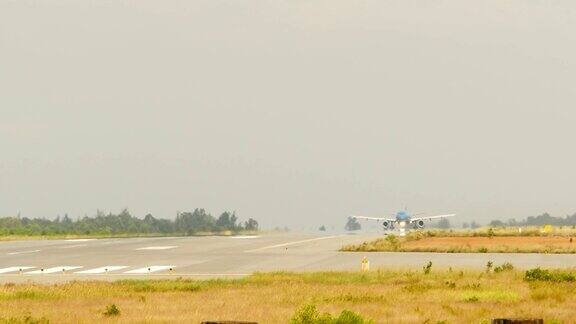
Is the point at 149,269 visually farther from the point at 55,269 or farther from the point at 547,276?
the point at 547,276

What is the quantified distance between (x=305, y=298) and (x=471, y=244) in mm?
53738

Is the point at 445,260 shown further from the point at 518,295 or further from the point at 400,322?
the point at 400,322

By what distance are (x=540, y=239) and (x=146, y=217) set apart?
4105 inches

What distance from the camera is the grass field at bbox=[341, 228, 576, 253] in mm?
74812

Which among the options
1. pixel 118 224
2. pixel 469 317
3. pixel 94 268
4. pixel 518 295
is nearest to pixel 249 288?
pixel 518 295

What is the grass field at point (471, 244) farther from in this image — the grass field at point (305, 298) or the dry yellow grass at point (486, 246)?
the grass field at point (305, 298)

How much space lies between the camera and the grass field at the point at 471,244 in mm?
74812

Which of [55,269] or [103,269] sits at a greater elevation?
[55,269]

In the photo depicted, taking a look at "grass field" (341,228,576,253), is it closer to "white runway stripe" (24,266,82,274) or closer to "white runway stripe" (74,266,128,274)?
"white runway stripe" (74,266,128,274)

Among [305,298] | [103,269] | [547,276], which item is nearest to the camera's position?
[305,298]

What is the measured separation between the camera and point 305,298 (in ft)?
111

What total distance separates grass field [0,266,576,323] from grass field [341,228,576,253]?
29220mm

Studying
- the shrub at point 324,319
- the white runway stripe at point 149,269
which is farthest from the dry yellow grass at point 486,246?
the shrub at point 324,319

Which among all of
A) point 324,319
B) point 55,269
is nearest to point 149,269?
point 55,269
